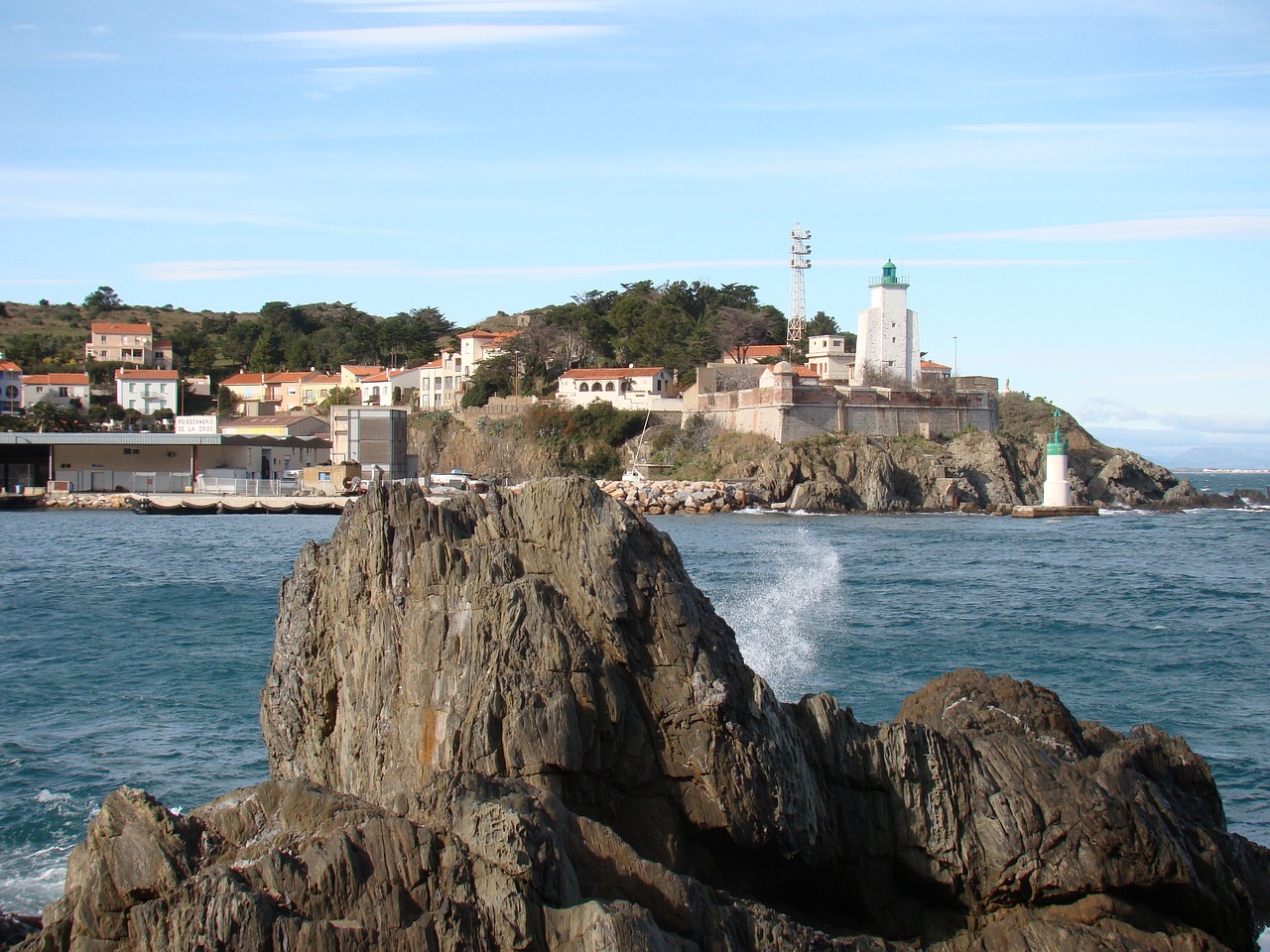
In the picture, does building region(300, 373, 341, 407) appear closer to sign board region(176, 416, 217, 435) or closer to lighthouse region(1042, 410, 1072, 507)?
sign board region(176, 416, 217, 435)

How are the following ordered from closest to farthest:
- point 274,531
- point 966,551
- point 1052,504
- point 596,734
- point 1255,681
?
point 596,734, point 1255,681, point 966,551, point 274,531, point 1052,504

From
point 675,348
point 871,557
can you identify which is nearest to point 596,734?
point 871,557

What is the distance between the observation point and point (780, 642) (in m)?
16.8

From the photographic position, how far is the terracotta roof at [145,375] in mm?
84062

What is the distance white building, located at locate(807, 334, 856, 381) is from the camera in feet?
227

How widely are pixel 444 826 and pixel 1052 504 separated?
176 ft

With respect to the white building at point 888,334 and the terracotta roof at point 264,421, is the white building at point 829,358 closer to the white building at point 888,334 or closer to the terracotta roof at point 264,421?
the white building at point 888,334

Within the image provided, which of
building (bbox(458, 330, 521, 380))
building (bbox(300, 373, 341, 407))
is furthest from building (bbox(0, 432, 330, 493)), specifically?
building (bbox(300, 373, 341, 407))

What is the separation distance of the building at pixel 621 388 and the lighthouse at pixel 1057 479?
2199 centimetres

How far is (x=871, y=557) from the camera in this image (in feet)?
101

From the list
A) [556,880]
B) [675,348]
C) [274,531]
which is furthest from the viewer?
[675,348]

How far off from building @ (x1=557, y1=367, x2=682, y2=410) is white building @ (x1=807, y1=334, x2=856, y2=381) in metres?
8.83

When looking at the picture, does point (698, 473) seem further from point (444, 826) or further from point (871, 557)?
point (444, 826)

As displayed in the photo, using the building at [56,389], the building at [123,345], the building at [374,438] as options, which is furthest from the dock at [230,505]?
the building at [123,345]
